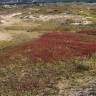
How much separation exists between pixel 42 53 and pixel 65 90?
13890mm

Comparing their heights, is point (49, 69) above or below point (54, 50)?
above

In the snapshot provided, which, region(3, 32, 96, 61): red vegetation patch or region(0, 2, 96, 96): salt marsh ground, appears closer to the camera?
region(0, 2, 96, 96): salt marsh ground

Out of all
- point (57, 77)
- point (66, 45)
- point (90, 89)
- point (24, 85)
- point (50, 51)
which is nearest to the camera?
point (90, 89)

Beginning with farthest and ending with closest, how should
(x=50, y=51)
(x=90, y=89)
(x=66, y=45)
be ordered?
(x=66, y=45), (x=50, y=51), (x=90, y=89)

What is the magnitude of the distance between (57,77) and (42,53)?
9.89 meters

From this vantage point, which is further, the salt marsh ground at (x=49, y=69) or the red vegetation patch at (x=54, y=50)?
the red vegetation patch at (x=54, y=50)

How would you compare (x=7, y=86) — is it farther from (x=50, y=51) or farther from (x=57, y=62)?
(x=50, y=51)

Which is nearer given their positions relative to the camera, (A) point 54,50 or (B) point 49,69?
(B) point 49,69

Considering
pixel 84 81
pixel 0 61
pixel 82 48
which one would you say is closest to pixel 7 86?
pixel 84 81

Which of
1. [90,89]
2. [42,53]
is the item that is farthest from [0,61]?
[90,89]

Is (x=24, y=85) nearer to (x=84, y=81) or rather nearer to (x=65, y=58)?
(x=84, y=81)

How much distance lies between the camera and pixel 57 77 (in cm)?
3080

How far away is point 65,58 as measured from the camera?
38562 millimetres

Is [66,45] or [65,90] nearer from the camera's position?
[65,90]
